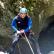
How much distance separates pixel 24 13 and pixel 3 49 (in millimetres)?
1528

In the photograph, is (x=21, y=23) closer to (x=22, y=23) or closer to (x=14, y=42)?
(x=22, y=23)

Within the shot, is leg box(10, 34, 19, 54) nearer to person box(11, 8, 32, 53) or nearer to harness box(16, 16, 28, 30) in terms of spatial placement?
person box(11, 8, 32, 53)

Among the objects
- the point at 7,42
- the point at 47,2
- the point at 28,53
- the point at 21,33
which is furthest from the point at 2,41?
the point at 47,2

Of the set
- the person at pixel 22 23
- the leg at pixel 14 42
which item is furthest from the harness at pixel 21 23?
the leg at pixel 14 42

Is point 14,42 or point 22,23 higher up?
point 22,23

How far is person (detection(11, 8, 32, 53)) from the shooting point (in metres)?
6.60

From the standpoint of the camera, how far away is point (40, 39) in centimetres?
879

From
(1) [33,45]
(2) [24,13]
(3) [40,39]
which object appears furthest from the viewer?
(3) [40,39]

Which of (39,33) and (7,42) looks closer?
(7,42)

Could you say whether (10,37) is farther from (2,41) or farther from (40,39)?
(40,39)

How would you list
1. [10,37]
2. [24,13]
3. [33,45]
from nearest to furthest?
[24,13]
[33,45]
[10,37]

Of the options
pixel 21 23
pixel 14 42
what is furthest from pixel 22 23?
pixel 14 42

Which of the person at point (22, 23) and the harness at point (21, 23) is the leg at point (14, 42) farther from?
the harness at point (21, 23)

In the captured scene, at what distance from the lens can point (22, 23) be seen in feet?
22.1
